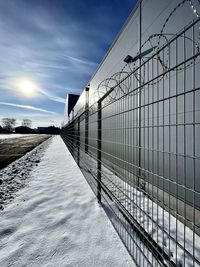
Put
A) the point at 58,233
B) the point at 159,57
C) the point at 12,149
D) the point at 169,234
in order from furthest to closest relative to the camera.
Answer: the point at 12,149
the point at 58,233
the point at 159,57
the point at 169,234

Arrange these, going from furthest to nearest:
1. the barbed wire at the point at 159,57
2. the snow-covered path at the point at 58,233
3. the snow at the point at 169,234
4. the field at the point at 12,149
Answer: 1. the field at the point at 12,149
2. the snow-covered path at the point at 58,233
3. the barbed wire at the point at 159,57
4. the snow at the point at 169,234

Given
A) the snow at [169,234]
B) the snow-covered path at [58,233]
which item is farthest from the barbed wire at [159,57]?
the snow-covered path at [58,233]

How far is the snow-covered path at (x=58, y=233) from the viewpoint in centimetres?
232

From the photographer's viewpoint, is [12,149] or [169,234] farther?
[12,149]

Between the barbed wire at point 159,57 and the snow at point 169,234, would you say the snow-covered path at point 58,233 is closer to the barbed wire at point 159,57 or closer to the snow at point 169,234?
the snow at point 169,234

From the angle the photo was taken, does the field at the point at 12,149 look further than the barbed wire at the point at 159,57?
Yes

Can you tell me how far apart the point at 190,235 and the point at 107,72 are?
24.6 ft

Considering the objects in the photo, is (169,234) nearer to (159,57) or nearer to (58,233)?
(159,57)

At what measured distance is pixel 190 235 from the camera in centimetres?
291

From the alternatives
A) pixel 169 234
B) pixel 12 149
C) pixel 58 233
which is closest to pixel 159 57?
pixel 169 234

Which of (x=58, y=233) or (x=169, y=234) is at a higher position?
(x=169, y=234)

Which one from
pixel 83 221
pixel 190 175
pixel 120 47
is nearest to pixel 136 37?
pixel 120 47

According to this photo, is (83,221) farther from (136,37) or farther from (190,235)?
(136,37)

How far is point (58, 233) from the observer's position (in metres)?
2.88
